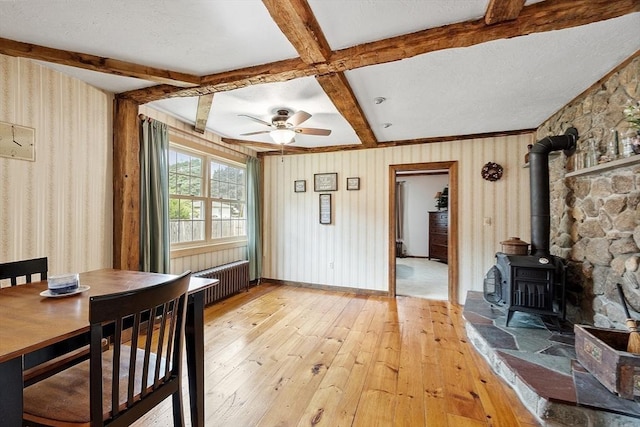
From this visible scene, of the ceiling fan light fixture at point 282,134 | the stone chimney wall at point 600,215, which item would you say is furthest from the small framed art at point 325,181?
the stone chimney wall at point 600,215

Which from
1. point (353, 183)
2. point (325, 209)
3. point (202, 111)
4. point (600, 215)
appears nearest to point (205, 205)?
point (202, 111)

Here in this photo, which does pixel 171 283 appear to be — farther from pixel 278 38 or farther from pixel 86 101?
pixel 86 101

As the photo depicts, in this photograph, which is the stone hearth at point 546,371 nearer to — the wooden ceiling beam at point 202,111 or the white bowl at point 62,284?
the white bowl at point 62,284

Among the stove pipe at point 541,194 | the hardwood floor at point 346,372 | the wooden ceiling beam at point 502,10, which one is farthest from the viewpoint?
the stove pipe at point 541,194

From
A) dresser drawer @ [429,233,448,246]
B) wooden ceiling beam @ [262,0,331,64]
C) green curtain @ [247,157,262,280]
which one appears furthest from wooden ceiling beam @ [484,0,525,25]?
dresser drawer @ [429,233,448,246]

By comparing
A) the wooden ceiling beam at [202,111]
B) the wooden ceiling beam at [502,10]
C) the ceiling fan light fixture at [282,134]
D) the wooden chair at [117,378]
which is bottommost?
the wooden chair at [117,378]

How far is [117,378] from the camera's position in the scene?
959mm

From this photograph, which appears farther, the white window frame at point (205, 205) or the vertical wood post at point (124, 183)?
the white window frame at point (205, 205)

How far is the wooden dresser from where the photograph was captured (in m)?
6.82

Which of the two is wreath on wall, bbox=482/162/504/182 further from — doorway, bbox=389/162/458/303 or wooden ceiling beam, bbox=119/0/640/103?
wooden ceiling beam, bbox=119/0/640/103

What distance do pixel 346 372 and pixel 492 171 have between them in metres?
3.16

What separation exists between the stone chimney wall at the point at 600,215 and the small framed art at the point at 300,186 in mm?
3307

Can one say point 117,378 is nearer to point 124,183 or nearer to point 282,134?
point 124,183

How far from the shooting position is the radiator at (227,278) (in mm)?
3559
